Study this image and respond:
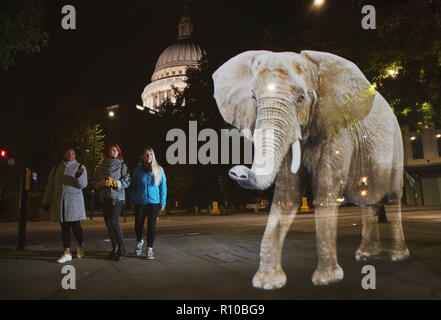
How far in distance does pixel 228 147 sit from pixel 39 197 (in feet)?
58.4

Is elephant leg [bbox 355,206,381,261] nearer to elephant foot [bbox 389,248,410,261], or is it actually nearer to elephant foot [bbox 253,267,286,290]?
elephant foot [bbox 389,248,410,261]

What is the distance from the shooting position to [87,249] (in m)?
6.82

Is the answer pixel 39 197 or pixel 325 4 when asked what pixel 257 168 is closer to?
pixel 325 4

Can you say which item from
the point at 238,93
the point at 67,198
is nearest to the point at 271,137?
the point at 238,93

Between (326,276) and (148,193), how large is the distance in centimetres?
328

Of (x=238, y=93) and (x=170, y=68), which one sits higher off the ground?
(x=170, y=68)

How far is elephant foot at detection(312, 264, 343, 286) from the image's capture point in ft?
10.9

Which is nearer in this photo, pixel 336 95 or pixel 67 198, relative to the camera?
pixel 336 95

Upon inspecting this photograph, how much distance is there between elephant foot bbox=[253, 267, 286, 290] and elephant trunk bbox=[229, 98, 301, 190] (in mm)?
878

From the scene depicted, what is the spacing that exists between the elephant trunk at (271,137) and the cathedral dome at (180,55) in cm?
9054

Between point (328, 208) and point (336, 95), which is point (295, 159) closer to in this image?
point (328, 208)

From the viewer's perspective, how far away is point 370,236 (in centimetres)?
460

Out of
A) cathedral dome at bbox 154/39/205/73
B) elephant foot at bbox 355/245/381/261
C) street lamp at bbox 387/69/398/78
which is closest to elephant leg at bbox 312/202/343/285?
elephant foot at bbox 355/245/381/261
